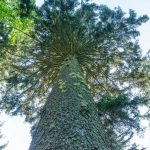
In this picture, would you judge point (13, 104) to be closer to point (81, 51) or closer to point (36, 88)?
point (36, 88)

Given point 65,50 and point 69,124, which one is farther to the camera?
point 65,50

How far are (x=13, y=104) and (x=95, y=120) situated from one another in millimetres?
6916

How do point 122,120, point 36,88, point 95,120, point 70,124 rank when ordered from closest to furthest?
point 70,124 → point 95,120 → point 122,120 → point 36,88

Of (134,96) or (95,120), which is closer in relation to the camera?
(95,120)

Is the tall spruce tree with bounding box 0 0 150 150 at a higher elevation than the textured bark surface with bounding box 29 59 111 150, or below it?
higher

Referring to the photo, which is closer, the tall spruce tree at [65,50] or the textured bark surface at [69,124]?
the textured bark surface at [69,124]

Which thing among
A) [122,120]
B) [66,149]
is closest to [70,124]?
[66,149]

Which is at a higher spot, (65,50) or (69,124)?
(65,50)

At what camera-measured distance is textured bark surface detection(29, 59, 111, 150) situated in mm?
4602

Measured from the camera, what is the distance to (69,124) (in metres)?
5.14

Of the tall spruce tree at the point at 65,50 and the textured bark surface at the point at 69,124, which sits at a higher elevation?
the tall spruce tree at the point at 65,50

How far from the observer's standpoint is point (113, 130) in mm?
9414

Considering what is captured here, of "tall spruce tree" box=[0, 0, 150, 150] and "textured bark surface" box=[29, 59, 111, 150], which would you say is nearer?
"textured bark surface" box=[29, 59, 111, 150]

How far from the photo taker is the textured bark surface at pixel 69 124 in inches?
181
